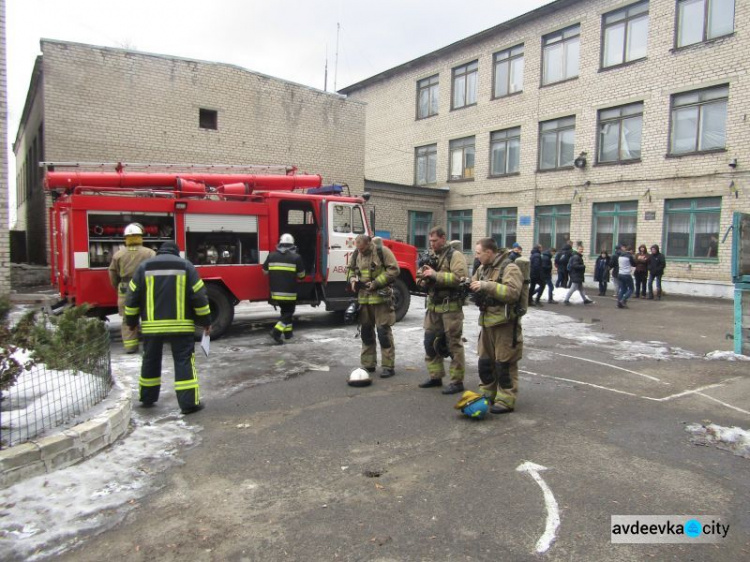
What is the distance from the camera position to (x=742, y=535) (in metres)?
3.14

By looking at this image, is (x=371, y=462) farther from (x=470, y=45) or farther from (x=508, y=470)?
(x=470, y=45)

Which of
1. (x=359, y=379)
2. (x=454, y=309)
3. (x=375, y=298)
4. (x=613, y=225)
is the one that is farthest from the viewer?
(x=613, y=225)

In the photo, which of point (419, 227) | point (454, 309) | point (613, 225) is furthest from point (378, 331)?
point (419, 227)

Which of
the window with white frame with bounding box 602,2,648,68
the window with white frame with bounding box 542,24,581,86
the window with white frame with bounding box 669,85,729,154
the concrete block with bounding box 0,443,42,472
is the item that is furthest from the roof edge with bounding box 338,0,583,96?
the concrete block with bounding box 0,443,42,472

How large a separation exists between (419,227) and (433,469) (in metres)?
22.1

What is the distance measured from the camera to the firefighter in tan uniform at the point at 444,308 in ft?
19.3

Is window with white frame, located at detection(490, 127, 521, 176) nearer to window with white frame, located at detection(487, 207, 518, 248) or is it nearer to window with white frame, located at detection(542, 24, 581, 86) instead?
window with white frame, located at detection(487, 207, 518, 248)

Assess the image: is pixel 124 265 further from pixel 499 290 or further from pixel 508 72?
pixel 508 72

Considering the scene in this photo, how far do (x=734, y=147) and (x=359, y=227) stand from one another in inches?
514

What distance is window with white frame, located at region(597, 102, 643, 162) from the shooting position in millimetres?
18812

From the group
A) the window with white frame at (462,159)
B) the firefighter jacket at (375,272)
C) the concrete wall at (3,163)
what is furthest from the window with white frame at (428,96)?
the firefighter jacket at (375,272)

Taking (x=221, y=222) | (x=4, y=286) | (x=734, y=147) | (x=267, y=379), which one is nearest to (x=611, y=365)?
(x=267, y=379)

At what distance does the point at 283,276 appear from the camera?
8.80m

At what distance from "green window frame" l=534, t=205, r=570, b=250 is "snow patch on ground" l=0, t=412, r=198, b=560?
754 inches
